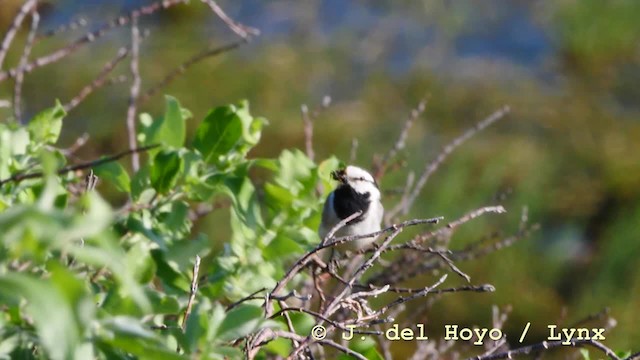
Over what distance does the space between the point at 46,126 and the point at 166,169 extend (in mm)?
173

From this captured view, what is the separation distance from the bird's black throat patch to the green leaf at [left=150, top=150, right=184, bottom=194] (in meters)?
0.75

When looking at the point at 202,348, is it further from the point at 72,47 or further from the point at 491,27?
the point at 491,27

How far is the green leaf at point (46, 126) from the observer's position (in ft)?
4.63

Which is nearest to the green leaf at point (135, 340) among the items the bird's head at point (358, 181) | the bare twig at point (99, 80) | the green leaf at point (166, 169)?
the green leaf at point (166, 169)

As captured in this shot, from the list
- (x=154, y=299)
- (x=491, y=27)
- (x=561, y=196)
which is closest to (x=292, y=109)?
(x=561, y=196)

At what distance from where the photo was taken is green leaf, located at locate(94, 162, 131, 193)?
1399mm

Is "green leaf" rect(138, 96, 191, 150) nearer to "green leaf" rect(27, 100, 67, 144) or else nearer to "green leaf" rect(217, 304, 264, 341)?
"green leaf" rect(27, 100, 67, 144)

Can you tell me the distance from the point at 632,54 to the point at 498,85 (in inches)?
30.2

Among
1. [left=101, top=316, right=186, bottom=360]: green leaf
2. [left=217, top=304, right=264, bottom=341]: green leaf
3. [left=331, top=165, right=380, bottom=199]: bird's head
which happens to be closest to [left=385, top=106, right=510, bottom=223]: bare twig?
[left=331, top=165, right=380, bottom=199]: bird's head

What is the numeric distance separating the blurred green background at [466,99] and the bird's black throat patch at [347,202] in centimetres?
159

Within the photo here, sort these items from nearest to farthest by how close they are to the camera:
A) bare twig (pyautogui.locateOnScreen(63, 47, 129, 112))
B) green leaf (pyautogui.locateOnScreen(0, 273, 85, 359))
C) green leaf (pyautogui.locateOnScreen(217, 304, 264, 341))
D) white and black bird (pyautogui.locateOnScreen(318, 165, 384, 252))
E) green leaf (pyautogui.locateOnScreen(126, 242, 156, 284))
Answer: green leaf (pyautogui.locateOnScreen(0, 273, 85, 359)) < green leaf (pyautogui.locateOnScreen(217, 304, 264, 341)) < green leaf (pyautogui.locateOnScreen(126, 242, 156, 284)) < bare twig (pyautogui.locateOnScreen(63, 47, 129, 112)) < white and black bird (pyautogui.locateOnScreen(318, 165, 384, 252))

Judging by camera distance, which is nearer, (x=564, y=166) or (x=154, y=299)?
(x=154, y=299)

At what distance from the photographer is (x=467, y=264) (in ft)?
13.3

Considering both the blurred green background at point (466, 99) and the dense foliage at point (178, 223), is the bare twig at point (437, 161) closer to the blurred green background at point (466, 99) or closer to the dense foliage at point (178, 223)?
the dense foliage at point (178, 223)
